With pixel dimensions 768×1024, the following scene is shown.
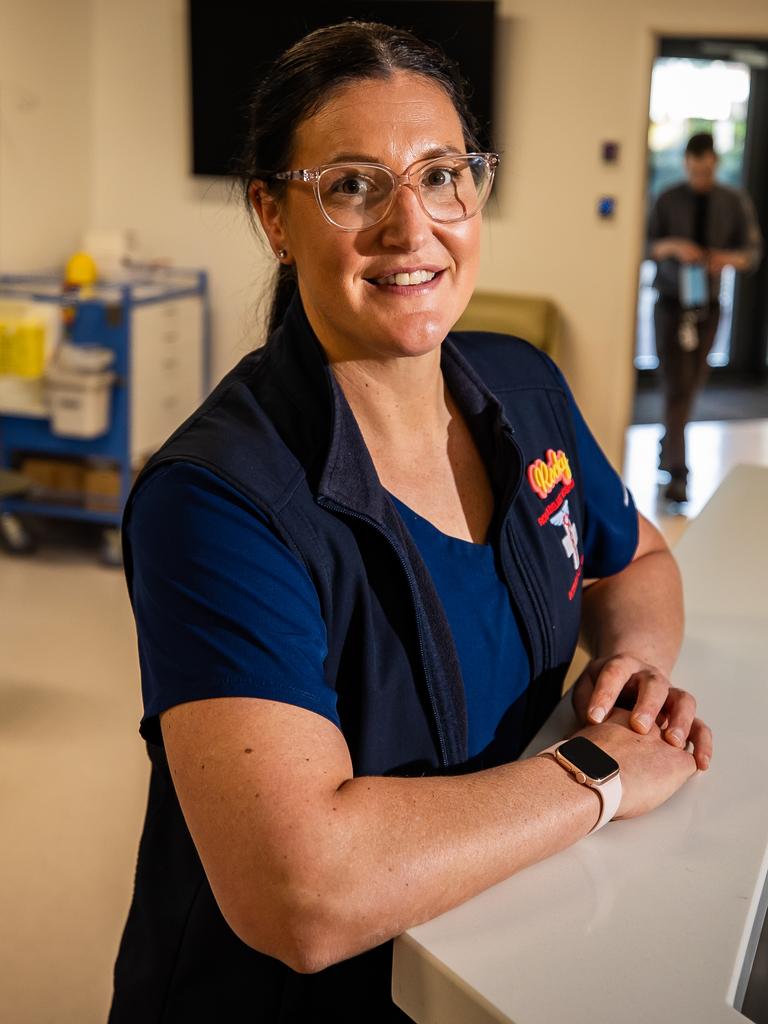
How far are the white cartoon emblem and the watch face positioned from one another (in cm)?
35

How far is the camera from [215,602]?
1035mm

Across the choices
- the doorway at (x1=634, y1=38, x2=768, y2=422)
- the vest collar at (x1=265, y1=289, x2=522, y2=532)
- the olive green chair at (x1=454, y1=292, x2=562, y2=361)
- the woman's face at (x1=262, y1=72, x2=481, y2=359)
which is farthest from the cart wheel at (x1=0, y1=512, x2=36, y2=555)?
the doorway at (x1=634, y1=38, x2=768, y2=422)

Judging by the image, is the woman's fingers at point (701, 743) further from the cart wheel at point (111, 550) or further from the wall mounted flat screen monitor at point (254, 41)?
the wall mounted flat screen monitor at point (254, 41)

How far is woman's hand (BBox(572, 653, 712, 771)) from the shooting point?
122 centimetres

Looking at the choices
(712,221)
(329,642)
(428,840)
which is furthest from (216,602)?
(712,221)

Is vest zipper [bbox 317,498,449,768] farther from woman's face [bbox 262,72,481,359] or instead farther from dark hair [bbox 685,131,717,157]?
dark hair [bbox 685,131,717,157]

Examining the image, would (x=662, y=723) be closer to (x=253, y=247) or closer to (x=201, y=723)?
(x=201, y=723)

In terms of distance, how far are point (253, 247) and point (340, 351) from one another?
4.51 m

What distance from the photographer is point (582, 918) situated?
0.96 metres

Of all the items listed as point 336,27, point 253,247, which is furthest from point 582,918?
point 253,247

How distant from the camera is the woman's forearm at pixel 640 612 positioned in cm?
146

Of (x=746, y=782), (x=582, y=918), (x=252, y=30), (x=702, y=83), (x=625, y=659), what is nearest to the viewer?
(x=582, y=918)

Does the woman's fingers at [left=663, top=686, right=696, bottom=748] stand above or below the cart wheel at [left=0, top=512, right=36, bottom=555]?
above

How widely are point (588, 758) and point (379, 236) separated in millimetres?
573
